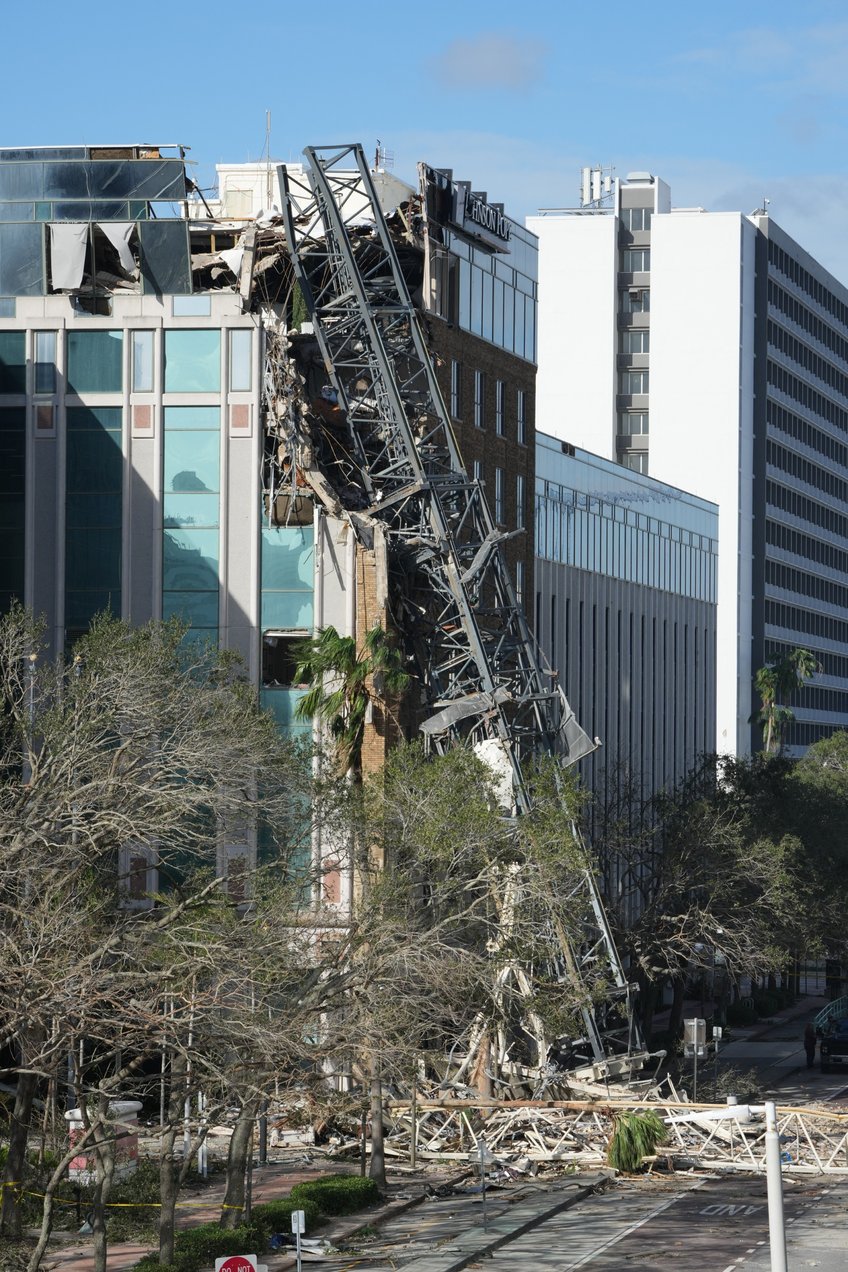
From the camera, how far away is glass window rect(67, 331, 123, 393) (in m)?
58.8

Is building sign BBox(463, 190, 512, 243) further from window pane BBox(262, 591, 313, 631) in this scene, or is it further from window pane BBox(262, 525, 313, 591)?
window pane BBox(262, 591, 313, 631)

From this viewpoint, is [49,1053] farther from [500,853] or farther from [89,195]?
[89,195]

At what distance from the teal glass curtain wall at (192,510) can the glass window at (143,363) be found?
1185 millimetres

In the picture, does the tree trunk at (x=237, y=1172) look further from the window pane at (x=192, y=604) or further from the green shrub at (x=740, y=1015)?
the green shrub at (x=740, y=1015)

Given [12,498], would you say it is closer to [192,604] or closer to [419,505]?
[192,604]

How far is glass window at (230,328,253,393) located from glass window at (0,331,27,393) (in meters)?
6.17

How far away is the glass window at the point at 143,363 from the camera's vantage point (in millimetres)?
58750

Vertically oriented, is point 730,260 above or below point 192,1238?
above

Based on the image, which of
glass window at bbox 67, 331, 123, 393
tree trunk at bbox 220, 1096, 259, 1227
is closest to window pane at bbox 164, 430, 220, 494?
glass window at bbox 67, 331, 123, 393

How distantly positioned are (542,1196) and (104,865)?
1277 centimetres

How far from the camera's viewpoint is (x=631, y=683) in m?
94.2

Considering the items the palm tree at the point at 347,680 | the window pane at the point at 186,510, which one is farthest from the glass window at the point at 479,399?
the palm tree at the point at 347,680

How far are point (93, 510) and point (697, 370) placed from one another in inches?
3515

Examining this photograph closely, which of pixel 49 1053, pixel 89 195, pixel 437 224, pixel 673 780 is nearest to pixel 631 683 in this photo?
pixel 673 780
